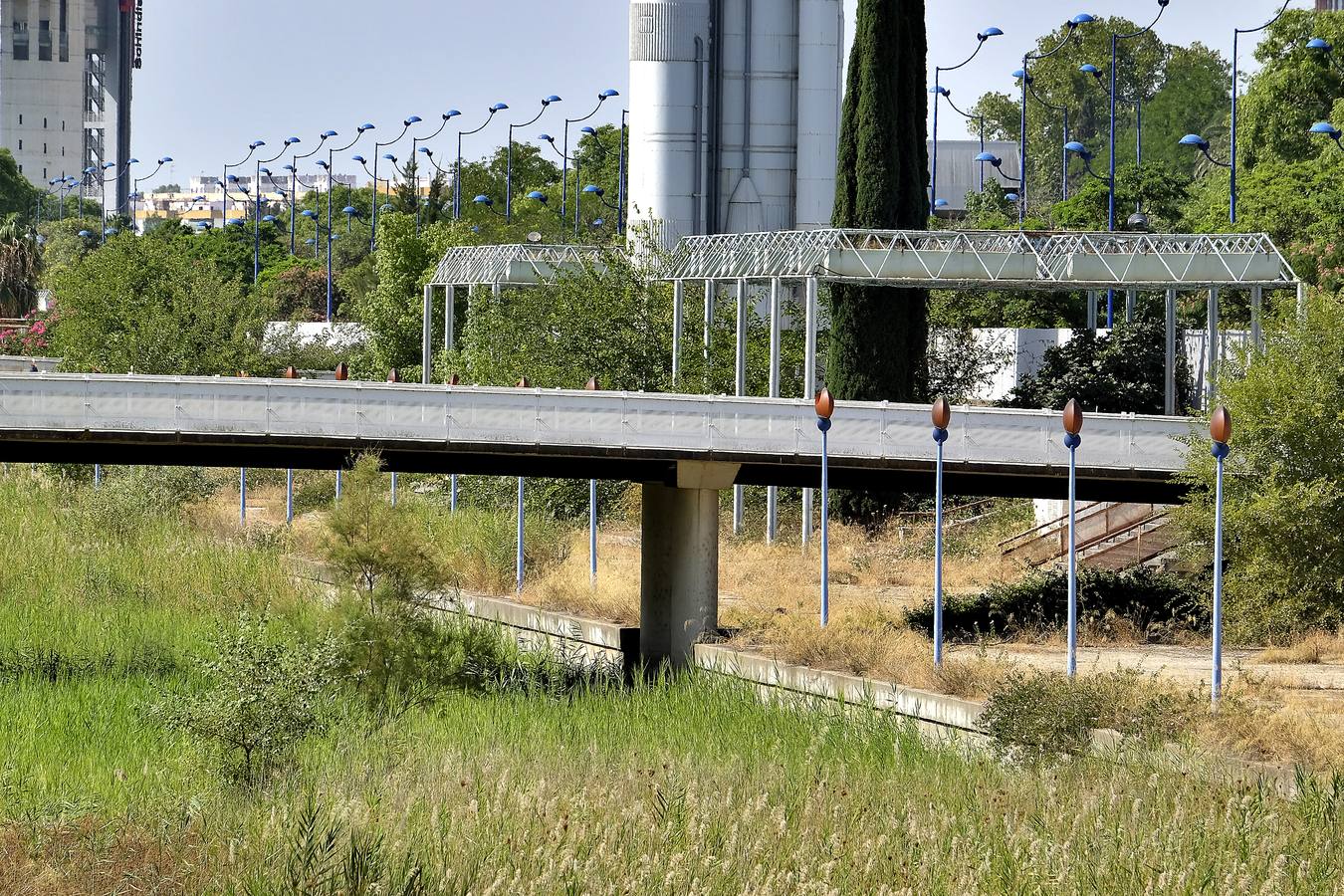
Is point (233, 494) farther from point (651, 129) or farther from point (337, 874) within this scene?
point (337, 874)

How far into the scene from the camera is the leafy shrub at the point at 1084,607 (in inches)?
1362

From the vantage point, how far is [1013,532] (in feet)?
149

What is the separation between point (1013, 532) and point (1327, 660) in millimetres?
15367

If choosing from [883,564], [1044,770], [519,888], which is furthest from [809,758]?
[883,564]

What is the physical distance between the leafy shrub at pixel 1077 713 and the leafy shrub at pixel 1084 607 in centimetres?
816

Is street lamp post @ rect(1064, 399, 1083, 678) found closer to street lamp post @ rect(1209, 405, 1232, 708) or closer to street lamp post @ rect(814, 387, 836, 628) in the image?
street lamp post @ rect(1209, 405, 1232, 708)

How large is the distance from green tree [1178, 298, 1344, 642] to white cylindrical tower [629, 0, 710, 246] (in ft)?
95.5

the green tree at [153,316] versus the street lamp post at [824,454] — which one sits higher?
the green tree at [153,316]

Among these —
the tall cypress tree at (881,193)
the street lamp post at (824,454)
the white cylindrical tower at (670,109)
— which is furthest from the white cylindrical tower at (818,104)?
the street lamp post at (824,454)

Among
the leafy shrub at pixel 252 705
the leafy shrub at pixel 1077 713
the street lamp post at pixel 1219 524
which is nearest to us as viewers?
the leafy shrub at pixel 1077 713

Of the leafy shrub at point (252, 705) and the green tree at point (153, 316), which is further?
the green tree at point (153, 316)

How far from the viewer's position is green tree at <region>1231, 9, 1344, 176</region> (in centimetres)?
7450

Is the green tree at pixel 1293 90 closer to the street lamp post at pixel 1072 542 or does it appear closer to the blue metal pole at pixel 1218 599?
the street lamp post at pixel 1072 542

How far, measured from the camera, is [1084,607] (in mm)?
36094
